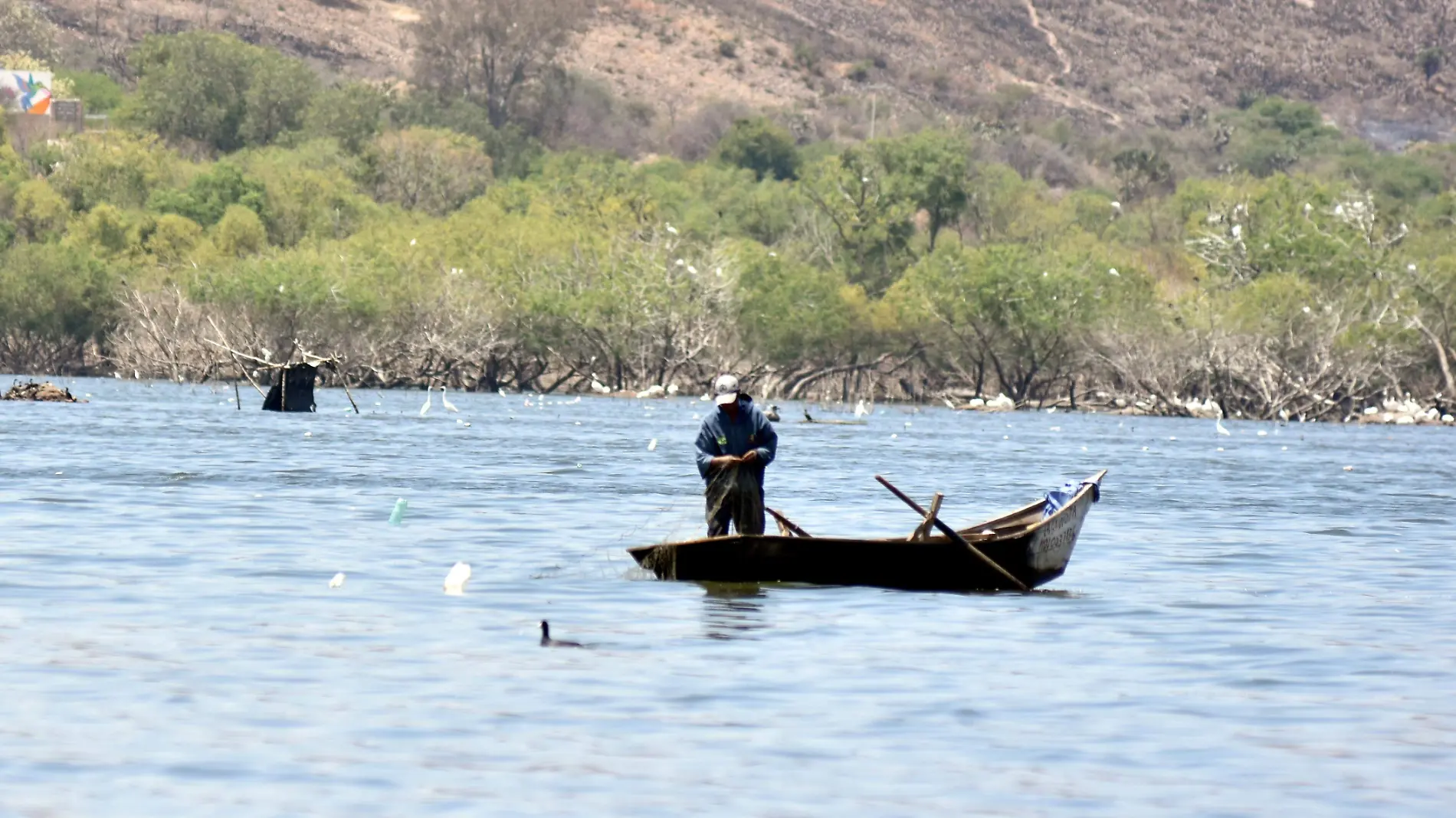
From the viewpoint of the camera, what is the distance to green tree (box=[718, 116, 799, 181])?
171 m

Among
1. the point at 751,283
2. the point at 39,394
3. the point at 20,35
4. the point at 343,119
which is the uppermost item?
the point at 20,35

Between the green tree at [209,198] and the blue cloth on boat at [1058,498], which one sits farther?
the green tree at [209,198]

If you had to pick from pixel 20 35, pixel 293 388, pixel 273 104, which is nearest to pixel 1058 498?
pixel 293 388

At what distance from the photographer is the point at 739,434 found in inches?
859

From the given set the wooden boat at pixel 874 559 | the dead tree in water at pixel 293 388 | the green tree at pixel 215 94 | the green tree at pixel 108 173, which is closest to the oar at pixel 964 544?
the wooden boat at pixel 874 559

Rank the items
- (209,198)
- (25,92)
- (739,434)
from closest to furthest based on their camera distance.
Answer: (739,434) < (209,198) < (25,92)

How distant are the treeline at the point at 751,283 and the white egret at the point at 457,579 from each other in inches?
2568

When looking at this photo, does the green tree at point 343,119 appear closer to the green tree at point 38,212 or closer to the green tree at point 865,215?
the green tree at point 38,212

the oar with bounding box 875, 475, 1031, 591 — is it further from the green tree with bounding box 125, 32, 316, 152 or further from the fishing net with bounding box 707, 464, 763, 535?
the green tree with bounding box 125, 32, 316, 152

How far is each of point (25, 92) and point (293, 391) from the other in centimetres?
8623

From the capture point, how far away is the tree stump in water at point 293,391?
71.0m

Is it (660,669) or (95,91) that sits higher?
(95,91)

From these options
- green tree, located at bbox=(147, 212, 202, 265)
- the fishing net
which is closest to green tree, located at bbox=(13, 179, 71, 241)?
green tree, located at bbox=(147, 212, 202, 265)

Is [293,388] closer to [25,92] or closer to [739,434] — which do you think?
[739,434]
